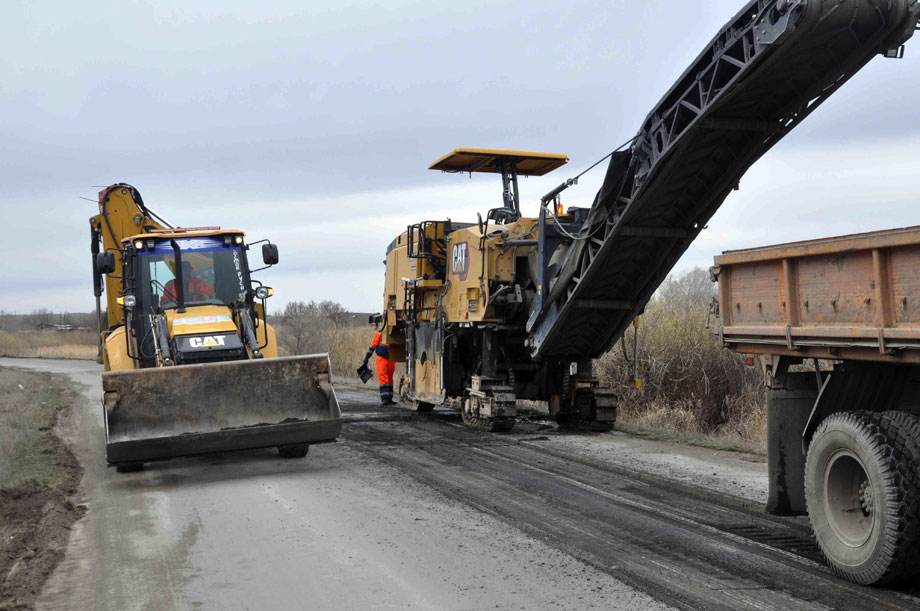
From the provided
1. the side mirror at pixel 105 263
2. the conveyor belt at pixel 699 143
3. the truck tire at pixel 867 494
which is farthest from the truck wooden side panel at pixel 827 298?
the side mirror at pixel 105 263

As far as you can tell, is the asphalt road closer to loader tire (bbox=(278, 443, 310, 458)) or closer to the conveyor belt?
loader tire (bbox=(278, 443, 310, 458))

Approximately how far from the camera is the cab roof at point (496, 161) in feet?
50.0

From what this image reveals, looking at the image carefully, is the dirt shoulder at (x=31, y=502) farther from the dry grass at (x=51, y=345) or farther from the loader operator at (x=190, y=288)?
the dry grass at (x=51, y=345)

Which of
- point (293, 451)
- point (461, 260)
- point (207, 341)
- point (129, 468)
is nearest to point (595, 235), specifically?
point (461, 260)

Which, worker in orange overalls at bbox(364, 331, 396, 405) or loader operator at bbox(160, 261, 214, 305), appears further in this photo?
worker in orange overalls at bbox(364, 331, 396, 405)

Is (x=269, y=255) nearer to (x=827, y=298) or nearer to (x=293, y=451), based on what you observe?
(x=293, y=451)

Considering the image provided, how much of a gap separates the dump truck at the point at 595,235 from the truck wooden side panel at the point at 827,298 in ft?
8.77

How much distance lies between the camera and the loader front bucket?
9.39 meters

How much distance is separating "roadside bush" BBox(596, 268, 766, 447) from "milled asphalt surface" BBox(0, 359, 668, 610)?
8326 millimetres

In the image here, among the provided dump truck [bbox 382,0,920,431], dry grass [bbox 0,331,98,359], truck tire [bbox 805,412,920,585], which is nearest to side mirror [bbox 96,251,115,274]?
dump truck [bbox 382,0,920,431]

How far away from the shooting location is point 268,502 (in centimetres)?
848

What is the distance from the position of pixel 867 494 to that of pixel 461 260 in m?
9.64

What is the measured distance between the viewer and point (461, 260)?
48.9 feet

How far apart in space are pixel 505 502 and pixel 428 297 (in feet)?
27.2
